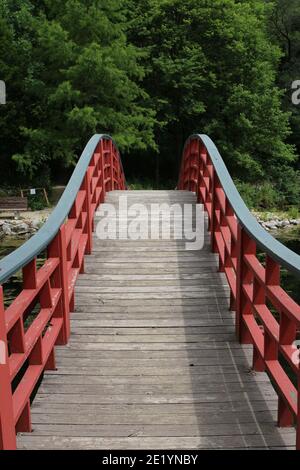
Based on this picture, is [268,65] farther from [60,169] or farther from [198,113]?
[60,169]

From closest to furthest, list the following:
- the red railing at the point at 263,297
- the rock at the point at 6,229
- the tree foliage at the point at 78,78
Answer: the red railing at the point at 263,297, the rock at the point at 6,229, the tree foliage at the point at 78,78

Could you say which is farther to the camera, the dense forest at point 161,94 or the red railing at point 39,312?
the dense forest at point 161,94

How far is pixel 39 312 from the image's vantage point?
371cm

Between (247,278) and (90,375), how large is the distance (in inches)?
50.3

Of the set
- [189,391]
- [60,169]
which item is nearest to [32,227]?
[60,169]

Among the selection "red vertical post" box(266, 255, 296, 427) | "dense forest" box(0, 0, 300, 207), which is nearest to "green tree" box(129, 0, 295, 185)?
"dense forest" box(0, 0, 300, 207)

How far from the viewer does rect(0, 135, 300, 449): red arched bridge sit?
3029mm

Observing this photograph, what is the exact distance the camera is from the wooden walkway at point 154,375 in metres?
3.14

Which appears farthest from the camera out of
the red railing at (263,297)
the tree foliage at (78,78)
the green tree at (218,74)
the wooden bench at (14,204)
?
the green tree at (218,74)

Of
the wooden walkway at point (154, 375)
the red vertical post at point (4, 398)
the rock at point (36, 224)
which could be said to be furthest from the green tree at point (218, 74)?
the red vertical post at point (4, 398)

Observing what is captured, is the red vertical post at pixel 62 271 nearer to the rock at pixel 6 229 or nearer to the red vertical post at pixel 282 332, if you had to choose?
the red vertical post at pixel 282 332

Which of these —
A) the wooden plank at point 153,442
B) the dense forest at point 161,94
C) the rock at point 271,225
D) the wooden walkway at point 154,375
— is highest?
the dense forest at point 161,94

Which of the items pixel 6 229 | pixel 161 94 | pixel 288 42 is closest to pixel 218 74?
pixel 161 94

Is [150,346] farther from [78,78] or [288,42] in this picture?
[288,42]
